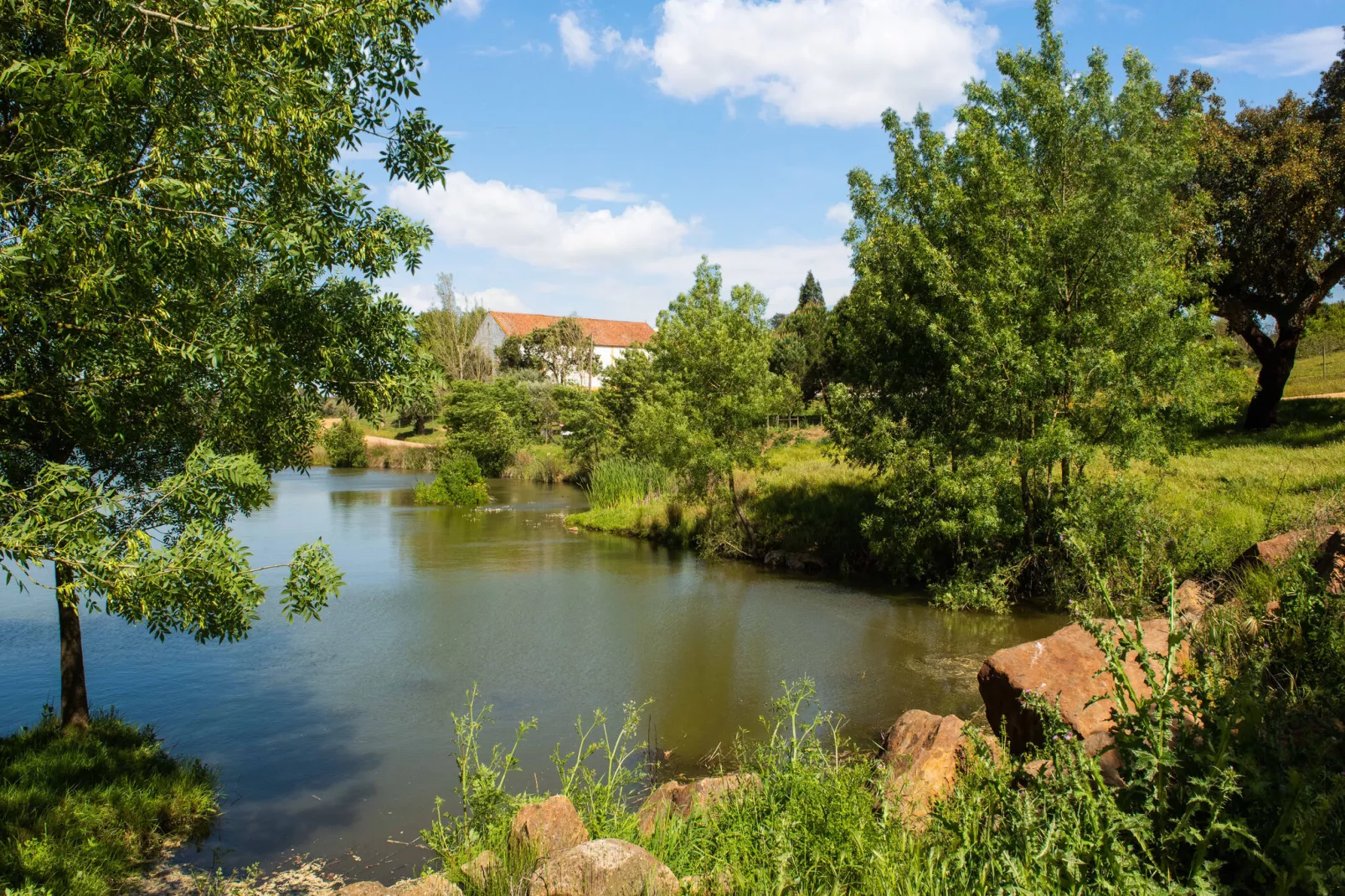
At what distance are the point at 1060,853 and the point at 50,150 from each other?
6.35 m

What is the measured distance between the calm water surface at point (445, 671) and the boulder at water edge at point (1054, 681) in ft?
9.11

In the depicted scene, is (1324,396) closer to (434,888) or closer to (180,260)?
(434,888)

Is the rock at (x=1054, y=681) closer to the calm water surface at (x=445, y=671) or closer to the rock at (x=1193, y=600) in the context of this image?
the rock at (x=1193, y=600)

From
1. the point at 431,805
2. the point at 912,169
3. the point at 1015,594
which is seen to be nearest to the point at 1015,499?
the point at 1015,594

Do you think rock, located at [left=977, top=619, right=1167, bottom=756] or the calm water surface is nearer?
rock, located at [left=977, top=619, right=1167, bottom=756]

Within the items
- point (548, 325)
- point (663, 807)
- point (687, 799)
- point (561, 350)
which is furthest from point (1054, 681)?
point (548, 325)

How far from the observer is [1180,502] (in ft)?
48.2

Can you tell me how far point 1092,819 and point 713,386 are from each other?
1631 cm

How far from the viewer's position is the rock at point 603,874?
3992mm

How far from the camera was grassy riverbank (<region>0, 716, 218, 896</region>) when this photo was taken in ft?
19.1

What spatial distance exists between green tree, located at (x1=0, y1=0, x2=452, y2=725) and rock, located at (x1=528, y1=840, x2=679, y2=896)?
94.1 inches

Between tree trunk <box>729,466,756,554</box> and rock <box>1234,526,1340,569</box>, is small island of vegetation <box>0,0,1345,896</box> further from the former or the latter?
tree trunk <box>729,466,756,554</box>

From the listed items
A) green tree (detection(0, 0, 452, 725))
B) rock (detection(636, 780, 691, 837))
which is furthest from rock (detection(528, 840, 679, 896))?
green tree (detection(0, 0, 452, 725))

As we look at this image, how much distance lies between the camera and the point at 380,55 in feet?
22.7
